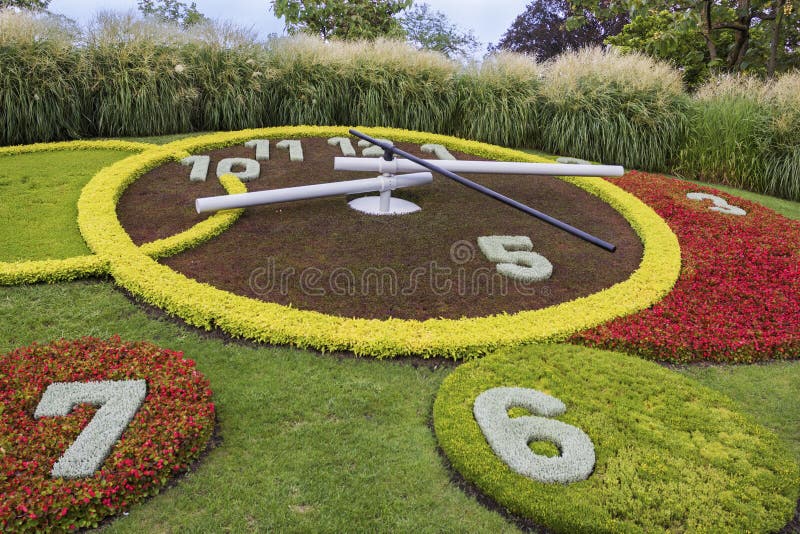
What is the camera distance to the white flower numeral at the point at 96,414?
3.23 m

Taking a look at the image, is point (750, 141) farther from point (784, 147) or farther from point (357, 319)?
point (357, 319)

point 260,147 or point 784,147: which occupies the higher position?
point 784,147

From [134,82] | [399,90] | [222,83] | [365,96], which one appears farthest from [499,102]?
[134,82]

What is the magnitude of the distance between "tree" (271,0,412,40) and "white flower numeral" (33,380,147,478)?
18.8 m

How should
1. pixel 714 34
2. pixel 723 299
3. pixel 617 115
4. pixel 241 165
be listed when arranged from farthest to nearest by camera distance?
pixel 714 34 → pixel 617 115 → pixel 241 165 → pixel 723 299

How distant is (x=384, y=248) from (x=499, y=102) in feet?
21.1

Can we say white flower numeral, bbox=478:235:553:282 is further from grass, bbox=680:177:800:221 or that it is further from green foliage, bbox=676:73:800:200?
green foliage, bbox=676:73:800:200

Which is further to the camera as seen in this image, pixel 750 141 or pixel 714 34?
pixel 714 34

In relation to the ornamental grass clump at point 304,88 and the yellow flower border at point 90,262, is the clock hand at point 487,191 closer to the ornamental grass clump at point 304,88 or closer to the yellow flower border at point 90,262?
the yellow flower border at point 90,262

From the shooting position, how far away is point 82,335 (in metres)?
4.76

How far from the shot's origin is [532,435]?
368 centimetres

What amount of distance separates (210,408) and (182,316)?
4.88 feet

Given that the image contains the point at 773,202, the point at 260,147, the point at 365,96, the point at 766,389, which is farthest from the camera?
the point at 365,96

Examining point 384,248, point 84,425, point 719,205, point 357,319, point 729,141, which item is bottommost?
point 84,425
